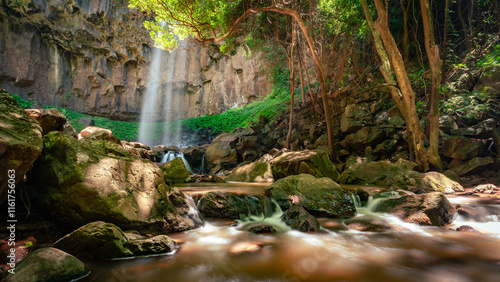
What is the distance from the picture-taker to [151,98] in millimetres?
24922

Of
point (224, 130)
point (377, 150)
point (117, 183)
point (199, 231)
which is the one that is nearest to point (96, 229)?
point (117, 183)

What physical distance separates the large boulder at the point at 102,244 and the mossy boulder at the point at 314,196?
273cm

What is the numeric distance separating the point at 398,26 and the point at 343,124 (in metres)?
6.15

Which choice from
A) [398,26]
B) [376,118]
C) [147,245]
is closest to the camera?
[147,245]

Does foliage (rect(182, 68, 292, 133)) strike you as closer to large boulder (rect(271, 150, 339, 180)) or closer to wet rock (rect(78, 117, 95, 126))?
large boulder (rect(271, 150, 339, 180))

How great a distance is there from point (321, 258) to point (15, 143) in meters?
3.43

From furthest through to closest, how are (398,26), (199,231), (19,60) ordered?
1. (19,60)
2. (398,26)
3. (199,231)

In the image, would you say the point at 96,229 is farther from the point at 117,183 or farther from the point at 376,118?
the point at 376,118

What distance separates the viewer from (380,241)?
10.5 ft

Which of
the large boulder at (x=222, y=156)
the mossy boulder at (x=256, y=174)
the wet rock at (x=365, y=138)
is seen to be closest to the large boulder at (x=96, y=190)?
the mossy boulder at (x=256, y=174)

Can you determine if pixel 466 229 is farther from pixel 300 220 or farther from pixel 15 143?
pixel 15 143

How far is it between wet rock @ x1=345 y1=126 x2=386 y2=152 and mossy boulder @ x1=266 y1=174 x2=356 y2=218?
4526mm

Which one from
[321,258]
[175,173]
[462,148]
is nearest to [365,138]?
[462,148]

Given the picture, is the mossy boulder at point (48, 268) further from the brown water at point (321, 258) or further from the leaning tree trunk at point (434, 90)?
the leaning tree trunk at point (434, 90)
